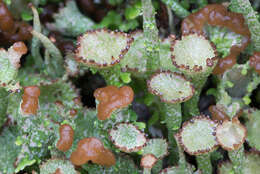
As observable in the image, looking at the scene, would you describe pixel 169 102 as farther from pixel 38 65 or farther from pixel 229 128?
pixel 38 65

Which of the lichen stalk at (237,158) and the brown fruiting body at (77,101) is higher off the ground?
the lichen stalk at (237,158)

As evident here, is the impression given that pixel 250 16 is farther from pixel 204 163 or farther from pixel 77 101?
pixel 77 101

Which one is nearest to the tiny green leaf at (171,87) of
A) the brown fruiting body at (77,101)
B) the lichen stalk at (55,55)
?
the brown fruiting body at (77,101)

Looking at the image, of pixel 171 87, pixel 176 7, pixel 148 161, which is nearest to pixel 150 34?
pixel 171 87

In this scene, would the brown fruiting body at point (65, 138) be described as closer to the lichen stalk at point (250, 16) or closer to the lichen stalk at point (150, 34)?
the lichen stalk at point (150, 34)

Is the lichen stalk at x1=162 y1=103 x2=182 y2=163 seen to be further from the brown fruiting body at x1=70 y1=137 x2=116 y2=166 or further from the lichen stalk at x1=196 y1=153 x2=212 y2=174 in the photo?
the brown fruiting body at x1=70 y1=137 x2=116 y2=166

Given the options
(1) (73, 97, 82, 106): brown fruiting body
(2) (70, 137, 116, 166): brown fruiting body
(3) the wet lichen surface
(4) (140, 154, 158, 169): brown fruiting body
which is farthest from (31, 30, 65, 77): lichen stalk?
(4) (140, 154, 158, 169): brown fruiting body

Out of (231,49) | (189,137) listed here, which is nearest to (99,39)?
(189,137)

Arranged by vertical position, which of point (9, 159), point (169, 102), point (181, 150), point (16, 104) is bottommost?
point (9, 159)
